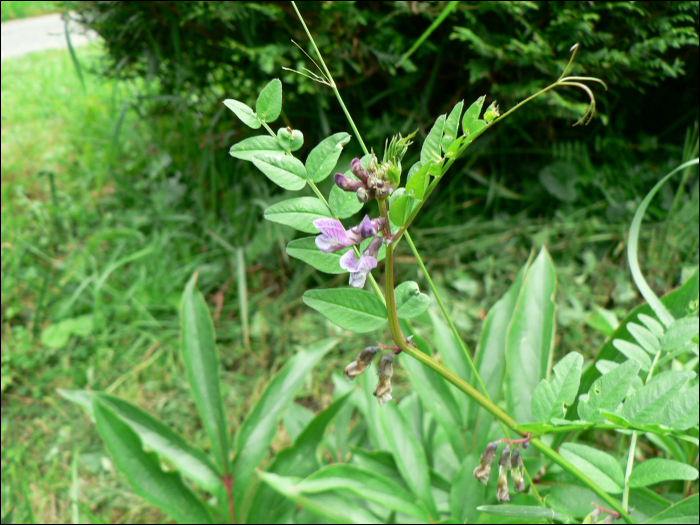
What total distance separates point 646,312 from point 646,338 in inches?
8.3

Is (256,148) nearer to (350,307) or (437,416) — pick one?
(350,307)

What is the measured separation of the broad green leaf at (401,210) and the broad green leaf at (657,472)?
436 mm

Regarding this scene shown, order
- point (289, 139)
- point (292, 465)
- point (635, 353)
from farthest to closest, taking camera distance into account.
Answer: point (292, 465)
point (635, 353)
point (289, 139)

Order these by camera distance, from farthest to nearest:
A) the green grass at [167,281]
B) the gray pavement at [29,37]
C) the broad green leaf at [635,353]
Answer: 1. the gray pavement at [29,37]
2. the green grass at [167,281]
3. the broad green leaf at [635,353]

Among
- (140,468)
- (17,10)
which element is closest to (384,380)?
(140,468)

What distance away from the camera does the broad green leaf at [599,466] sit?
1.93 ft

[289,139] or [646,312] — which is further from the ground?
[289,139]

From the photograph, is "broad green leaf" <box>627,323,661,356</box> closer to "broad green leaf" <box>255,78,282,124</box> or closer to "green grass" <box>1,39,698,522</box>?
"broad green leaf" <box>255,78,282,124</box>

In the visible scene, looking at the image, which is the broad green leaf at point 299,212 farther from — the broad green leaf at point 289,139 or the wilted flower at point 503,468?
the wilted flower at point 503,468

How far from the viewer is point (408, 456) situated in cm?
96

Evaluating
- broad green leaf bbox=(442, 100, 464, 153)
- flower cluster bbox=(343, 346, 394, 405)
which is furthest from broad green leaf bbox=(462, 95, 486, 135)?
flower cluster bbox=(343, 346, 394, 405)

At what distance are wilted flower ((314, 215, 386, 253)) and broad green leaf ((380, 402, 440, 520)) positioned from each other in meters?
0.63

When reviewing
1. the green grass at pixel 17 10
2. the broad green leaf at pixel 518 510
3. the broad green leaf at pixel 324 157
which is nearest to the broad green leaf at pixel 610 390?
the broad green leaf at pixel 518 510

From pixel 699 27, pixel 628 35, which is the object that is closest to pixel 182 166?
pixel 628 35
